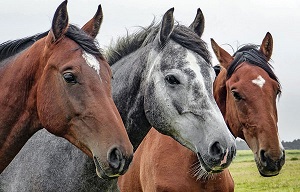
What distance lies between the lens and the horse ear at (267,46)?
28.1 feet

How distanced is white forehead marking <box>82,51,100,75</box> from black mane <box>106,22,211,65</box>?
1.62 metres

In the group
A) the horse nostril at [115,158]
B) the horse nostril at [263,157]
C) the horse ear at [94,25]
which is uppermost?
the horse ear at [94,25]

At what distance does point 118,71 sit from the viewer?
7.05 meters

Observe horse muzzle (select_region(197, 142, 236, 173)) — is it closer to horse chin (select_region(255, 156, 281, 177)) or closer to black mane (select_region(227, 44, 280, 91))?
horse chin (select_region(255, 156, 281, 177))

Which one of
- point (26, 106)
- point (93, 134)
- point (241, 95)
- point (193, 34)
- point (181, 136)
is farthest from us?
point (241, 95)

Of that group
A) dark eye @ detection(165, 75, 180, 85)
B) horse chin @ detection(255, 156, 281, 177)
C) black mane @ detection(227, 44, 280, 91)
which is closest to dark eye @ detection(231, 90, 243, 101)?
black mane @ detection(227, 44, 280, 91)

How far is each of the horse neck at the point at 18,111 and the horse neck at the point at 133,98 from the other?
1470 mm

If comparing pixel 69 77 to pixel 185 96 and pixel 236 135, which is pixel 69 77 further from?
pixel 236 135

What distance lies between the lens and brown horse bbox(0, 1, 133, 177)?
15.8ft

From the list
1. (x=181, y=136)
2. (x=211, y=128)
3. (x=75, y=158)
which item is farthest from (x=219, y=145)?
(x=75, y=158)

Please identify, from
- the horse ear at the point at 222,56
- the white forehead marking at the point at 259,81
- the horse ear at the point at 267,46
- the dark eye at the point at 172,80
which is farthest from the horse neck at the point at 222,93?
the dark eye at the point at 172,80

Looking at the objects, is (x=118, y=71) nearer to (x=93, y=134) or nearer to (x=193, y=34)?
(x=193, y=34)

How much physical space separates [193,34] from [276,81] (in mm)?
1854

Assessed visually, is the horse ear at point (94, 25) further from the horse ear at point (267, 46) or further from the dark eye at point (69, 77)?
the horse ear at point (267, 46)
